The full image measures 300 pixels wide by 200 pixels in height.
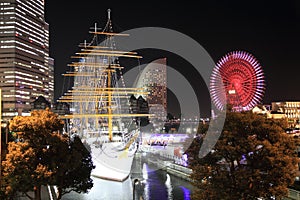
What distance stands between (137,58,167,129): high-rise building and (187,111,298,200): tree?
115327mm

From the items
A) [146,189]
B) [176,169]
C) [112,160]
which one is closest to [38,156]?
[146,189]

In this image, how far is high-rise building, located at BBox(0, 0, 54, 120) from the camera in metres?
111

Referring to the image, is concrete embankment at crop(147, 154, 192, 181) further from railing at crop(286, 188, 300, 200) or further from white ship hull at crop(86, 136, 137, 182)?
railing at crop(286, 188, 300, 200)

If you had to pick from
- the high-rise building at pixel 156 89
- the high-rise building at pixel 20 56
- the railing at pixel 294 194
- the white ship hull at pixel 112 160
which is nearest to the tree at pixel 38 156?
the railing at pixel 294 194

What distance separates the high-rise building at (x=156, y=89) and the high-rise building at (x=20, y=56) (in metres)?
39.6

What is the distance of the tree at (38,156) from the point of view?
14531mm

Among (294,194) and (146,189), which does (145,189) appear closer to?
(146,189)

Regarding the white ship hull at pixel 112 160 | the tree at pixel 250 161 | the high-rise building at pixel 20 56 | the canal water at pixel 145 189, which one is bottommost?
the canal water at pixel 145 189

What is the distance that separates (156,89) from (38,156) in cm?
14311

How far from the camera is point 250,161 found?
1409cm

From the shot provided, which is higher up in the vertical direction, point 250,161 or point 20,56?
point 20,56

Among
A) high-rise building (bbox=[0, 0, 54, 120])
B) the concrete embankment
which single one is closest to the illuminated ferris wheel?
the concrete embankment

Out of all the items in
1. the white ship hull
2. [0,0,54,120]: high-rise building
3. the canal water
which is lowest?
the canal water

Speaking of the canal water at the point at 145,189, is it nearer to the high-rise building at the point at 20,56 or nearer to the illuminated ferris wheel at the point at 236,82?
the illuminated ferris wheel at the point at 236,82
